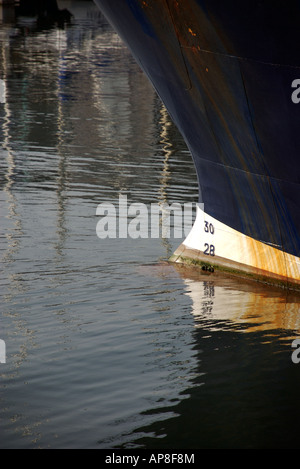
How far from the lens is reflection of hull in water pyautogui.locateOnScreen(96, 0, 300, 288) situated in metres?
8.67

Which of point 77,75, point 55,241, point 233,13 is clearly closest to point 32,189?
point 55,241

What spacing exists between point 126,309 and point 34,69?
24855 millimetres

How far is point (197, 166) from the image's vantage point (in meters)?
10.9

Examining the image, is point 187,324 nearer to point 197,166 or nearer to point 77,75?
point 197,166

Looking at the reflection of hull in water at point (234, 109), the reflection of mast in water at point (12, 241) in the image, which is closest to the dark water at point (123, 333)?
the reflection of mast in water at point (12, 241)

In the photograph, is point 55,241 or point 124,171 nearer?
point 55,241

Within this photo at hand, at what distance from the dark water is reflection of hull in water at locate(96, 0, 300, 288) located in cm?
53

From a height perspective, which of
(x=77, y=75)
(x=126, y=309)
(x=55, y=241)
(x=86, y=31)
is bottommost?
(x=126, y=309)

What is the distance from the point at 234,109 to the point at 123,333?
8.69 feet

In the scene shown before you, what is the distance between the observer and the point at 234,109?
9359mm

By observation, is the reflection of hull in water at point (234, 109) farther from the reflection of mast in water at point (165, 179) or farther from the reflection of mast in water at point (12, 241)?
the reflection of mast in water at point (12, 241)

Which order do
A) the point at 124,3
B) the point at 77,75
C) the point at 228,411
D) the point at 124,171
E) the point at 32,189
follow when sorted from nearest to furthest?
the point at 228,411 → the point at 124,3 → the point at 32,189 → the point at 124,171 → the point at 77,75

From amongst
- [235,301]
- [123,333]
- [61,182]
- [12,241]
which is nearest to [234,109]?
[235,301]

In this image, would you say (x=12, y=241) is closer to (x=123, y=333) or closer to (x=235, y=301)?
(x=235, y=301)
